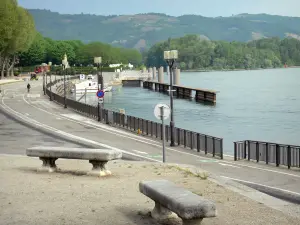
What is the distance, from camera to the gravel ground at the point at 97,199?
12.2 m

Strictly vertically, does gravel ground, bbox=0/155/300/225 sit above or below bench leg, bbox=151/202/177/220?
below

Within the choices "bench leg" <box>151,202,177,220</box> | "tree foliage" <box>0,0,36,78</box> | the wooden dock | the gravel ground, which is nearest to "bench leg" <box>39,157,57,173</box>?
the gravel ground

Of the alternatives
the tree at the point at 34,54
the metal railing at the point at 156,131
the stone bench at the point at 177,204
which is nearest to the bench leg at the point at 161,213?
the stone bench at the point at 177,204

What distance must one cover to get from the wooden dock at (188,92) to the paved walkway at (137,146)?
158 ft

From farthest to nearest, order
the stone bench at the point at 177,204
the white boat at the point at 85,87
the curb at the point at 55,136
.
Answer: the white boat at the point at 85,87
the curb at the point at 55,136
the stone bench at the point at 177,204

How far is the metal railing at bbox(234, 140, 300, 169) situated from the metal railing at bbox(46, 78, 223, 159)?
127cm

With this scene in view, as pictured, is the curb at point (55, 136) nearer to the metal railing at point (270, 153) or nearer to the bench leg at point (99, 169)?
the metal railing at point (270, 153)

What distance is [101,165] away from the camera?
58.8 feet

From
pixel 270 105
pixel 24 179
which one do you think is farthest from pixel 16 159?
pixel 270 105

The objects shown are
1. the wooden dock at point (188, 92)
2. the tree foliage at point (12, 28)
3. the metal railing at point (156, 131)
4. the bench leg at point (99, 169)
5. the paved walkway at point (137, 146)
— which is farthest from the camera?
the wooden dock at point (188, 92)

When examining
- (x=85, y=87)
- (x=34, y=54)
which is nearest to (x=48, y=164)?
(x=85, y=87)

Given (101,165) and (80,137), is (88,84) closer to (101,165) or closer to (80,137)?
(80,137)

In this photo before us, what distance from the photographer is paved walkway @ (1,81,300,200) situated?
22578mm

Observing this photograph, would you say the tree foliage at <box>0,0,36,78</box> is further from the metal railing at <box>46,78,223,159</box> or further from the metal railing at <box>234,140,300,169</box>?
the metal railing at <box>234,140,300,169</box>
